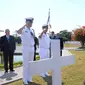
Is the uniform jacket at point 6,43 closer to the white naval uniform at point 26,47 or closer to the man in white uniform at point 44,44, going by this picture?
the man in white uniform at point 44,44

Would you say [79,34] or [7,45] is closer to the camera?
[7,45]

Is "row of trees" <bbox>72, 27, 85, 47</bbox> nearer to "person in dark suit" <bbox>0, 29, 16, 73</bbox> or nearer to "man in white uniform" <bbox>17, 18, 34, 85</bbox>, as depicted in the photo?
"person in dark suit" <bbox>0, 29, 16, 73</bbox>

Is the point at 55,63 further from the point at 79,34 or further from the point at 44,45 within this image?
Answer: the point at 79,34

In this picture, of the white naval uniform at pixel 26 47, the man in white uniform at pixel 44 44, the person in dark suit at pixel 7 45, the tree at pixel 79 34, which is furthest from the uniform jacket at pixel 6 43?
the tree at pixel 79 34

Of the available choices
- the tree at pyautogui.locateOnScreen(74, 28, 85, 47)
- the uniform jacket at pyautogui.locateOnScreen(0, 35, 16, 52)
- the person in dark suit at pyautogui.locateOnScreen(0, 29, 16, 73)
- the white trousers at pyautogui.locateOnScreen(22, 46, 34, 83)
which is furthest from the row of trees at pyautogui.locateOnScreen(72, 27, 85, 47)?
the white trousers at pyautogui.locateOnScreen(22, 46, 34, 83)

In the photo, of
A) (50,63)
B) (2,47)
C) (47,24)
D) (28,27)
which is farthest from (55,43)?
(2,47)

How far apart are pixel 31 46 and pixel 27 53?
20 cm

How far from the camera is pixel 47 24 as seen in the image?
826 cm

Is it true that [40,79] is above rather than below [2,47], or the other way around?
below

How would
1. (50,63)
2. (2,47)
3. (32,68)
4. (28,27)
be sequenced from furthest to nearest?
(2,47)
(28,27)
(50,63)
(32,68)

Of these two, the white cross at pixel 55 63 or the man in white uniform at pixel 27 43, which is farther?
the man in white uniform at pixel 27 43

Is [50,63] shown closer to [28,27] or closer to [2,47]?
[28,27]

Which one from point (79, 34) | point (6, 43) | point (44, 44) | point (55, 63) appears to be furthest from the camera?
point (79, 34)

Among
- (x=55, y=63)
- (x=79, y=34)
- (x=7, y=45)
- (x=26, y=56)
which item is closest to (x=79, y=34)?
(x=79, y=34)
